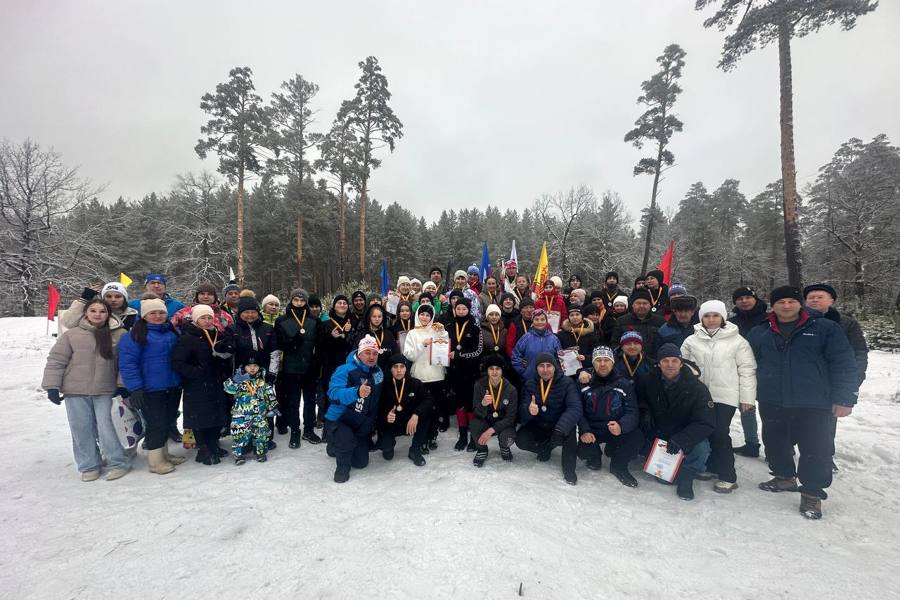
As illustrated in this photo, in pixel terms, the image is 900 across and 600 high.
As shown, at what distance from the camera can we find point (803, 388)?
3789 millimetres

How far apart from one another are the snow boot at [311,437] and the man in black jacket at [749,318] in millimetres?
6161

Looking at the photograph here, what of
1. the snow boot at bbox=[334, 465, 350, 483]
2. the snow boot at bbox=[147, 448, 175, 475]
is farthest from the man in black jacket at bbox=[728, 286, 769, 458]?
the snow boot at bbox=[147, 448, 175, 475]

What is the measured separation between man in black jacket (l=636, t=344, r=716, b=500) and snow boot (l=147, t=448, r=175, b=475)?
615 cm

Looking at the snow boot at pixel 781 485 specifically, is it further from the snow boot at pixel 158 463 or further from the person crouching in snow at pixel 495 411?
the snow boot at pixel 158 463

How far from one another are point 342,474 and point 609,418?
340 centimetres

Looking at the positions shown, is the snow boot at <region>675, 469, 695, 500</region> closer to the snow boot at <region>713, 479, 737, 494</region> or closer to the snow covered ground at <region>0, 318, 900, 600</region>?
the snow covered ground at <region>0, 318, 900, 600</region>

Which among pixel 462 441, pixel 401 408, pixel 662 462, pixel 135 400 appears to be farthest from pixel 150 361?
pixel 662 462

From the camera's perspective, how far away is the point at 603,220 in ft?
104

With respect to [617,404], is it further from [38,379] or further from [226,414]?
[38,379]

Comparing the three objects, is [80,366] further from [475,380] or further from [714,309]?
[714,309]

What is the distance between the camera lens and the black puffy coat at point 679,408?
4098 millimetres

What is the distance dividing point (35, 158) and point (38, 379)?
2024 cm

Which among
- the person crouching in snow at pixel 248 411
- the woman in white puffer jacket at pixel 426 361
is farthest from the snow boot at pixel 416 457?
the person crouching in snow at pixel 248 411

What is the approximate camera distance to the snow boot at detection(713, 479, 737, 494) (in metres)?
4.16
